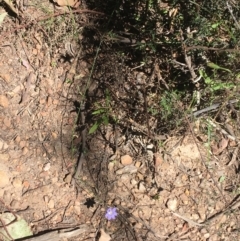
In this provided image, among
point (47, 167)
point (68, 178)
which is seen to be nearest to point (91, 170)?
point (68, 178)

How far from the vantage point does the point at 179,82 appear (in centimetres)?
260

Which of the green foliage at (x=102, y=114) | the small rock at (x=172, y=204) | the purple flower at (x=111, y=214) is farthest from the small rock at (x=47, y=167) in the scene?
the small rock at (x=172, y=204)

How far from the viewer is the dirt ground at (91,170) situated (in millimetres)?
2496

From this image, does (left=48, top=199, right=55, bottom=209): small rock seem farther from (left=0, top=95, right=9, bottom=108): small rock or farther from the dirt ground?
(left=0, top=95, right=9, bottom=108): small rock

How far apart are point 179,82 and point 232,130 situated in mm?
393

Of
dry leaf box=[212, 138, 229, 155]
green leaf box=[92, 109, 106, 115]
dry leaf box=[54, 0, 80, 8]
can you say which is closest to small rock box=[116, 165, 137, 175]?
green leaf box=[92, 109, 106, 115]

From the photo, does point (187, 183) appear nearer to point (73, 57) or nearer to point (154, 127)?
point (154, 127)

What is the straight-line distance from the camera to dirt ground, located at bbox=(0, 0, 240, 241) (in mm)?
2496

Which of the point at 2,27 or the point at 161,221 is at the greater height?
the point at 2,27

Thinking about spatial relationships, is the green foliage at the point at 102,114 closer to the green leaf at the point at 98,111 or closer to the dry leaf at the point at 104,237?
the green leaf at the point at 98,111

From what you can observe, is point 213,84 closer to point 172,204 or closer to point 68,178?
point 172,204

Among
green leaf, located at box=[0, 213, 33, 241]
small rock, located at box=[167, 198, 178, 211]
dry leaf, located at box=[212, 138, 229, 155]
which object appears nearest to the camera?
green leaf, located at box=[0, 213, 33, 241]

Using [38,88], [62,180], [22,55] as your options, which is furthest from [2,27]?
[62,180]

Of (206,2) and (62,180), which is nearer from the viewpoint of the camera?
(206,2)
